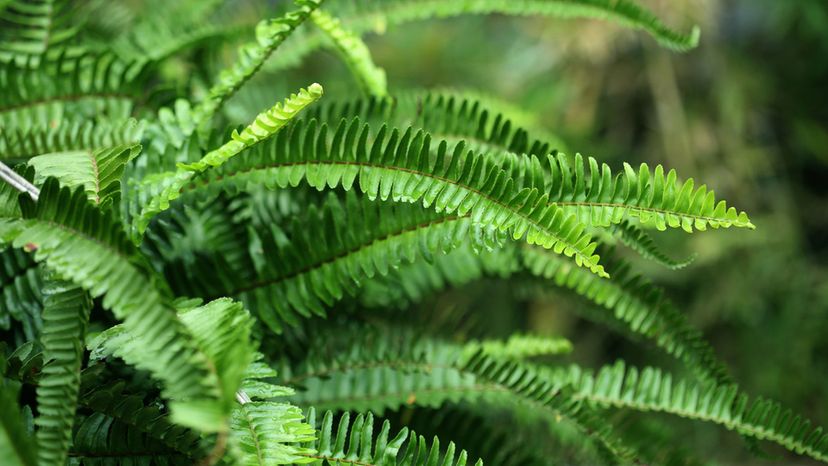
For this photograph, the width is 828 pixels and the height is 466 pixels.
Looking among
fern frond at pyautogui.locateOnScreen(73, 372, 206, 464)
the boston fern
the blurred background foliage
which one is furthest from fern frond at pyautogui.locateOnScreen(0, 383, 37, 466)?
the blurred background foliage

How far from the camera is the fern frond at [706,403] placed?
0.62m

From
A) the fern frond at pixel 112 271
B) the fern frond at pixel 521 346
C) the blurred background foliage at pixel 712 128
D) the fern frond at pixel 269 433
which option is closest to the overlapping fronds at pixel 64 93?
the fern frond at pixel 112 271

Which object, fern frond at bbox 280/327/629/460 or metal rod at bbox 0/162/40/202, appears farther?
fern frond at bbox 280/327/629/460

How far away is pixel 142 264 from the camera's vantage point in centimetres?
45

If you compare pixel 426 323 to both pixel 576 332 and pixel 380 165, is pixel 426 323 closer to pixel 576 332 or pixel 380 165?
pixel 380 165

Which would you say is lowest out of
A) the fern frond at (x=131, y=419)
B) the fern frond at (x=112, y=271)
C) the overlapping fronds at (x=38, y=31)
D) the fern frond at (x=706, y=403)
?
the fern frond at (x=706, y=403)

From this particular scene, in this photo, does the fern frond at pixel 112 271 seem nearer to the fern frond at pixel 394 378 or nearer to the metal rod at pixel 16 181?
the metal rod at pixel 16 181

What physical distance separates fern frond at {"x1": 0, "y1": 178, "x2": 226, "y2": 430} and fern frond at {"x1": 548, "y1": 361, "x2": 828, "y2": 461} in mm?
399

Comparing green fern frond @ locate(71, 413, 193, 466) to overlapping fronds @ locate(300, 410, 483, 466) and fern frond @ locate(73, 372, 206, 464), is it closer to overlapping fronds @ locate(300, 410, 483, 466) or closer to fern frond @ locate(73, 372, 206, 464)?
fern frond @ locate(73, 372, 206, 464)

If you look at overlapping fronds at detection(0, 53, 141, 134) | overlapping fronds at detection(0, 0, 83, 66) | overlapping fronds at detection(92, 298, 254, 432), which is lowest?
overlapping fronds at detection(92, 298, 254, 432)

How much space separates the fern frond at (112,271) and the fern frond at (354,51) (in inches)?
11.4

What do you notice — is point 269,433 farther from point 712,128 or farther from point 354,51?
point 712,128

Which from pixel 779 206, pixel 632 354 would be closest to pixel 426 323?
pixel 632 354

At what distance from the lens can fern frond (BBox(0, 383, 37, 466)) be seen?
39 cm
